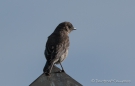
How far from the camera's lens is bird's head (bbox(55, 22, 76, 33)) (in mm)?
13859

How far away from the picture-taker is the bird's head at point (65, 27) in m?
13.9

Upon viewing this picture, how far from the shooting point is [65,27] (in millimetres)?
14078

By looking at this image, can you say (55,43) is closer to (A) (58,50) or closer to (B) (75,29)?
(A) (58,50)

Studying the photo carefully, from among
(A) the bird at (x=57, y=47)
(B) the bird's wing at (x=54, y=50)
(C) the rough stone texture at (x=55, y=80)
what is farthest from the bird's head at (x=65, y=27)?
(C) the rough stone texture at (x=55, y=80)

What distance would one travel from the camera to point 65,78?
6.57 meters

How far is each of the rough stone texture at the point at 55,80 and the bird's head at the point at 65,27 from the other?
7162 millimetres

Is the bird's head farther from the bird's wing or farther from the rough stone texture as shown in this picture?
the rough stone texture

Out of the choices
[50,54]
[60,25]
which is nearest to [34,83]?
[50,54]

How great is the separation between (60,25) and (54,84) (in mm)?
8008

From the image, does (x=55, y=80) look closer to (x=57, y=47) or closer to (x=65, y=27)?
(x=57, y=47)

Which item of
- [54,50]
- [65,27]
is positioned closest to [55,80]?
[54,50]

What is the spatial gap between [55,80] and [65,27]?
7733 millimetres

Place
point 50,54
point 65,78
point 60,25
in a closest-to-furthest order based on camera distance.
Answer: point 65,78
point 50,54
point 60,25

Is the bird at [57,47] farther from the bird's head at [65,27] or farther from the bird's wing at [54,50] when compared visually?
the bird's head at [65,27]
